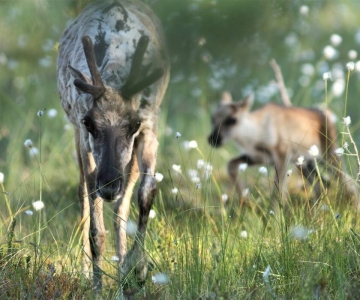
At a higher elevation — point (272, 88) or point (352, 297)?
point (352, 297)

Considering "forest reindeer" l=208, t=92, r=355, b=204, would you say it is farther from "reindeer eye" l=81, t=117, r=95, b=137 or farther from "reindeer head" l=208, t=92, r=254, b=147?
"reindeer eye" l=81, t=117, r=95, b=137

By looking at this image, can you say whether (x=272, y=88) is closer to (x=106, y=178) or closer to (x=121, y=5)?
(x=121, y=5)

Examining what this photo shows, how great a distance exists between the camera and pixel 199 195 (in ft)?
26.9

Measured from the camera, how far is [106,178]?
5.37m

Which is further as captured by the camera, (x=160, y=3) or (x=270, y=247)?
(x=160, y=3)

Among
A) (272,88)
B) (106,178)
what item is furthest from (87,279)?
(272,88)

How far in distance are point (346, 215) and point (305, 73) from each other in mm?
6801

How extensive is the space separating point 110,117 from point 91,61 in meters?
0.36

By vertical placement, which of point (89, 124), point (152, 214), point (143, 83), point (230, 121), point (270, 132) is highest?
point (143, 83)

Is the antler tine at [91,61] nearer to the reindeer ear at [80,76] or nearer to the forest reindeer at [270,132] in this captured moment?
the reindeer ear at [80,76]

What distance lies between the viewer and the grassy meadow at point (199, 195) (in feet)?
16.0

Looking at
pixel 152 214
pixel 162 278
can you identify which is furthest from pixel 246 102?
pixel 162 278


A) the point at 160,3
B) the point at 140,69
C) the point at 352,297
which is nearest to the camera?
the point at 352,297

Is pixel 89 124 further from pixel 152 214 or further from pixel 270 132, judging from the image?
pixel 270 132
